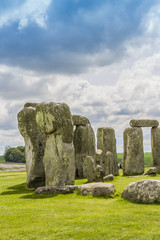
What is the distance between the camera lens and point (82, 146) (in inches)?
1057

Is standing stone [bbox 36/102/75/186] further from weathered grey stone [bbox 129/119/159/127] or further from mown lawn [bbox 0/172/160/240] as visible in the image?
weathered grey stone [bbox 129/119/159/127]

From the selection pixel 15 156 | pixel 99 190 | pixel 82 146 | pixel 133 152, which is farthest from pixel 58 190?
pixel 15 156

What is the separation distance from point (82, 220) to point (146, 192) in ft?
10.1

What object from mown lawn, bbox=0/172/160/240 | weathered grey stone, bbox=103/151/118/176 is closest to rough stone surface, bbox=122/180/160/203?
mown lawn, bbox=0/172/160/240

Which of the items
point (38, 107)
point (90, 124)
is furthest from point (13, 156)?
point (38, 107)

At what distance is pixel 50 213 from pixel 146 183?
11.9 ft

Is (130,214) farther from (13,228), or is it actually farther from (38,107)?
(38,107)

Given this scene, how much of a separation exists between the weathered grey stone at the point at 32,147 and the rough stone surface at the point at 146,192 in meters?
9.02

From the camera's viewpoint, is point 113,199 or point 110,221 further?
point 113,199

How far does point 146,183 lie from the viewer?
447 inches

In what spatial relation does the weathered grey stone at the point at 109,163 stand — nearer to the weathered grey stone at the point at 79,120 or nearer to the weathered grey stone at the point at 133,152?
the weathered grey stone at the point at 133,152

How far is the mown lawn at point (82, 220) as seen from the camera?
8.22 m

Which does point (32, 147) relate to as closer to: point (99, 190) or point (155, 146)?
point (99, 190)

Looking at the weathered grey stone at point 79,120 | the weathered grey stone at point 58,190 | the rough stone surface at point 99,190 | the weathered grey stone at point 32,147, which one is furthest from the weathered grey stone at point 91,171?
the weathered grey stone at point 79,120
